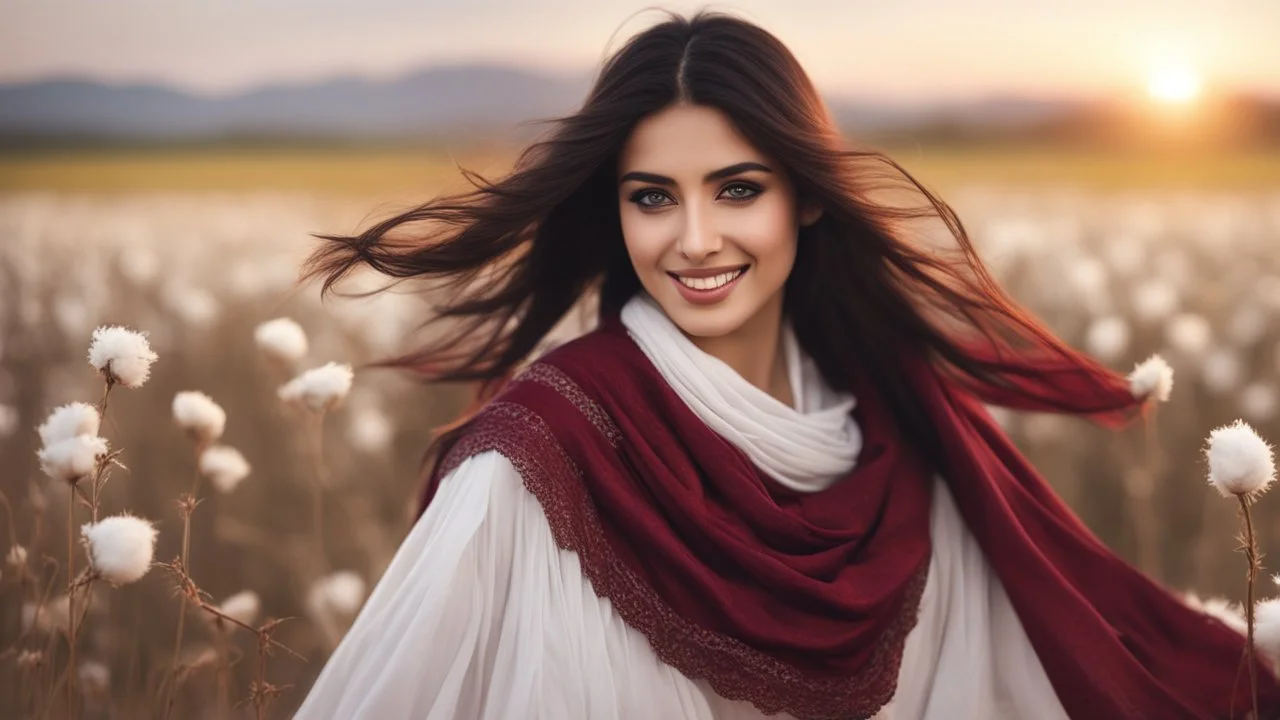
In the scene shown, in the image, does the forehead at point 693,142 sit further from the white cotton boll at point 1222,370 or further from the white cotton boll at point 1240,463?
the white cotton boll at point 1222,370

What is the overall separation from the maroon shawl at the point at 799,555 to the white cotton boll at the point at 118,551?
2.39 feet

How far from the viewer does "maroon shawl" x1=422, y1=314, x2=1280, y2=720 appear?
2773 millimetres

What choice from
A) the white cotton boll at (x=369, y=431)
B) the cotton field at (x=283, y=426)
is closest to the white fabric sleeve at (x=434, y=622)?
the cotton field at (x=283, y=426)

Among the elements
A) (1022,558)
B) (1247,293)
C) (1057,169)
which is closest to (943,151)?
(1057,169)

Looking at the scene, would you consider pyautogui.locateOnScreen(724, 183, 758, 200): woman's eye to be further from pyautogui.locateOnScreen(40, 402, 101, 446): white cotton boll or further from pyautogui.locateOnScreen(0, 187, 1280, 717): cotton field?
pyautogui.locateOnScreen(40, 402, 101, 446): white cotton boll

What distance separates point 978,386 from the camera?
369 cm

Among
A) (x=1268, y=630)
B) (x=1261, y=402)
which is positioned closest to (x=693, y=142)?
(x=1268, y=630)

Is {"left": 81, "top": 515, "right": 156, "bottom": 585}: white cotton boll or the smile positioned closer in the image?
{"left": 81, "top": 515, "right": 156, "bottom": 585}: white cotton boll

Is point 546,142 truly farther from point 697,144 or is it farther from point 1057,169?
point 1057,169

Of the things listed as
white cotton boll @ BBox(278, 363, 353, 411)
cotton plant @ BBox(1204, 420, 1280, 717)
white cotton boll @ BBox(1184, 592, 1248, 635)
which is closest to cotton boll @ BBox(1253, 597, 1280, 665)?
cotton plant @ BBox(1204, 420, 1280, 717)

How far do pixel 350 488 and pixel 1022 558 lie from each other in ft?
11.9

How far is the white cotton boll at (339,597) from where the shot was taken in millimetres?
3715

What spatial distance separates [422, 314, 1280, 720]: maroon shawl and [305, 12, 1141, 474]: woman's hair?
0.24 m

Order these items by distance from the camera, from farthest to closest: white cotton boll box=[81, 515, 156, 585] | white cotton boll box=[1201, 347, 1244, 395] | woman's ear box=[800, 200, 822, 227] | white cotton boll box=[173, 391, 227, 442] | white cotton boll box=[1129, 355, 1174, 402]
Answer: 1. white cotton boll box=[1201, 347, 1244, 395]
2. white cotton boll box=[1129, 355, 1174, 402]
3. woman's ear box=[800, 200, 822, 227]
4. white cotton boll box=[173, 391, 227, 442]
5. white cotton boll box=[81, 515, 156, 585]
